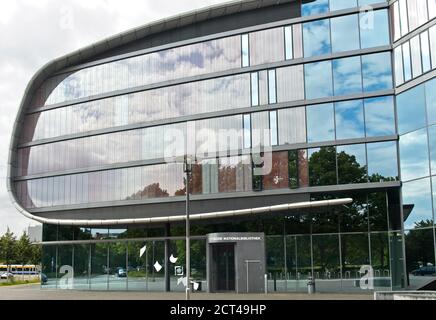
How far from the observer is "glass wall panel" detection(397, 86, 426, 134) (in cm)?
3105

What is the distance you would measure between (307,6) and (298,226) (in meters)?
14.4

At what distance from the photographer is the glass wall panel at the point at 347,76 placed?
34312mm

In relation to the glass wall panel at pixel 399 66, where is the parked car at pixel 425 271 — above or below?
below

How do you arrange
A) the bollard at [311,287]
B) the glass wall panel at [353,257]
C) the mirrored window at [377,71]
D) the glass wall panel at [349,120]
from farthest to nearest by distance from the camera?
the glass wall panel at [349,120] → the mirrored window at [377,71] → the glass wall panel at [353,257] → the bollard at [311,287]

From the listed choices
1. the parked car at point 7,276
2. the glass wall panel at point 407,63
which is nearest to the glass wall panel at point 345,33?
the glass wall panel at point 407,63

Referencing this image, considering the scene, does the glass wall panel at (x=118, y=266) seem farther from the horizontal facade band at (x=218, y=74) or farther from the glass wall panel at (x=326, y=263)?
the glass wall panel at (x=326, y=263)

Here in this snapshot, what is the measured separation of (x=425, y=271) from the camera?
30188 millimetres

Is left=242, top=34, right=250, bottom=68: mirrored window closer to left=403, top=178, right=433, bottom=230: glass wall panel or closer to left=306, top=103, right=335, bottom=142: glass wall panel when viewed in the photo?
left=306, top=103, right=335, bottom=142: glass wall panel

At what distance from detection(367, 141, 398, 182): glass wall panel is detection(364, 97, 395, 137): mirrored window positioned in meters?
0.74

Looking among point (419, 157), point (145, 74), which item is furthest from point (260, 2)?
point (419, 157)

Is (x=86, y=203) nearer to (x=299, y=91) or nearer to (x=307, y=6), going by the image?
(x=299, y=91)

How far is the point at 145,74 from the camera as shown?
4153 cm

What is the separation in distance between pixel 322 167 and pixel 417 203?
241 inches

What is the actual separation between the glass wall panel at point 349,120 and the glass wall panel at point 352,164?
2.50 ft
